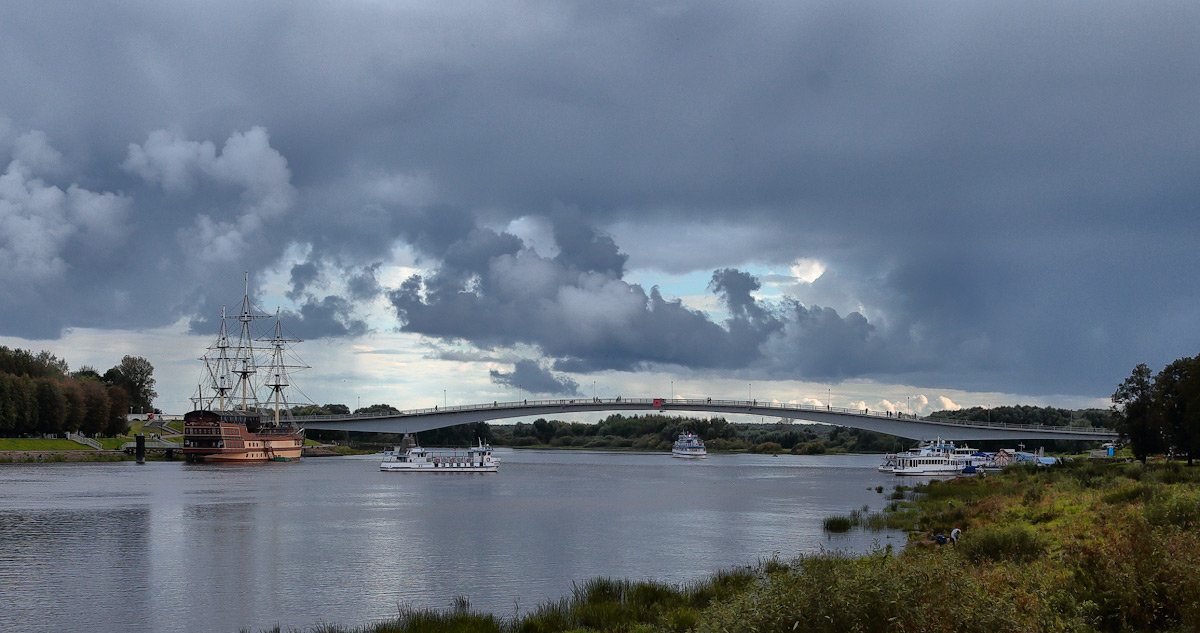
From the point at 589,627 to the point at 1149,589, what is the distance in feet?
42.9

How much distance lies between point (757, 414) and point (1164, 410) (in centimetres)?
8244

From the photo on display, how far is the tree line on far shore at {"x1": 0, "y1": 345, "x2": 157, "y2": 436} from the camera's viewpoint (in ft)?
429

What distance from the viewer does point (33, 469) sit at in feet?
372

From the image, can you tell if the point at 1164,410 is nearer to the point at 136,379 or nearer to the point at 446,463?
the point at 446,463

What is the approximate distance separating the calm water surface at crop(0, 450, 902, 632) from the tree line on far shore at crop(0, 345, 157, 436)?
170ft

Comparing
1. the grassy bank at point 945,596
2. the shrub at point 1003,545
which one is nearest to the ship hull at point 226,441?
the grassy bank at point 945,596

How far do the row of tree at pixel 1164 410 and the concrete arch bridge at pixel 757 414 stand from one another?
49.9 metres

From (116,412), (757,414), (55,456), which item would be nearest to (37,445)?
(55,456)

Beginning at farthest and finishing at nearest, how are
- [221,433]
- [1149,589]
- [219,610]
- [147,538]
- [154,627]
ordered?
[221,433] → [147,538] → [219,610] → [154,627] → [1149,589]

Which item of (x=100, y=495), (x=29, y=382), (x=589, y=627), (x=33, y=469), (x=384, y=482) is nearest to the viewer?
(x=589, y=627)

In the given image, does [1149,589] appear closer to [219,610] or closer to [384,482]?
[219,610]

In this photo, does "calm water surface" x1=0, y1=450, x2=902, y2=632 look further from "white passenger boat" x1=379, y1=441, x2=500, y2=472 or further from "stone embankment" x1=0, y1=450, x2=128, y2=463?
"stone embankment" x1=0, y1=450, x2=128, y2=463

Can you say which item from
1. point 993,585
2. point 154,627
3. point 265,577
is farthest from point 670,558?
point 993,585

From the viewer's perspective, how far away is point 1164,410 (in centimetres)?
7881
